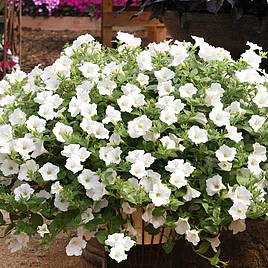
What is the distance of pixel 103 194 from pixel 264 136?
0.44m

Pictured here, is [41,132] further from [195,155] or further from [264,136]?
[264,136]

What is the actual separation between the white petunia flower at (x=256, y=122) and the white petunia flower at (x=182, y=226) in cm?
30

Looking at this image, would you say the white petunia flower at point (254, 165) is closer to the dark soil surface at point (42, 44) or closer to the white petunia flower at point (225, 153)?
the white petunia flower at point (225, 153)

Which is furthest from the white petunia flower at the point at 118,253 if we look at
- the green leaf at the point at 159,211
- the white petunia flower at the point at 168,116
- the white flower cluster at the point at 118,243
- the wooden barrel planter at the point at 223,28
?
the wooden barrel planter at the point at 223,28

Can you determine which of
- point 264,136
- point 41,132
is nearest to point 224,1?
point 264,136

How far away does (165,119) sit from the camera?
1.79m

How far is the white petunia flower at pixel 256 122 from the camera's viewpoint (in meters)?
1.83

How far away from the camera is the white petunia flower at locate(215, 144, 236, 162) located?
174cm

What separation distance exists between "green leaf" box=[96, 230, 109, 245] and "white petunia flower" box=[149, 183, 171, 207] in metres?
0.16

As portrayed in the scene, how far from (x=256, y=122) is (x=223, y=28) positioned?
0.94 m

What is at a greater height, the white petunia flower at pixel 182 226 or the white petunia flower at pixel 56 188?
the white petunia flower at pixel 56 188

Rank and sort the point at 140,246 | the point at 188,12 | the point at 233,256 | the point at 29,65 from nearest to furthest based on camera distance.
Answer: the point at 140,246, the point at 233,256, the point at 188,12, the point at 29,65

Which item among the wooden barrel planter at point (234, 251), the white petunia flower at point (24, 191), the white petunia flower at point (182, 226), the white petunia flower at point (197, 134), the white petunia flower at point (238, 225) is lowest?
the wooden barrel planter at point (234, 251)

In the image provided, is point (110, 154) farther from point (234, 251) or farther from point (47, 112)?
point (234, 251)
